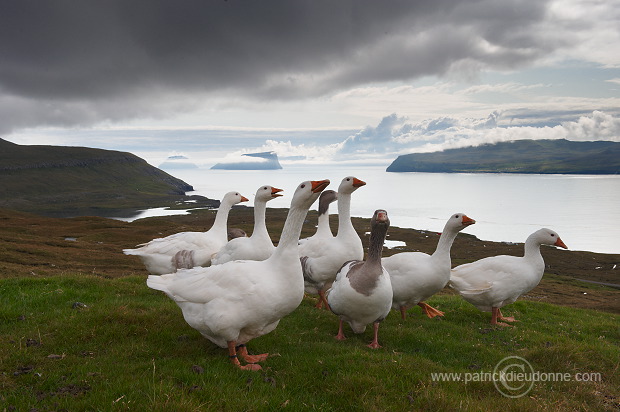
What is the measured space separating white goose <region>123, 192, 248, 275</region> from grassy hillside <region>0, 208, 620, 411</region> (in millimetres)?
2330

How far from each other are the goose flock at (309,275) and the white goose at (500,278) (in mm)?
31

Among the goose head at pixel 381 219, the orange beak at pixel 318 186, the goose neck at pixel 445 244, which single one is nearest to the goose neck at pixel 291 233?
the orange beak at pixel 318 186

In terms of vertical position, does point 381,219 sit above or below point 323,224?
above

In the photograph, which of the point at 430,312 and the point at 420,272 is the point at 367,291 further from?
the point at 430,312

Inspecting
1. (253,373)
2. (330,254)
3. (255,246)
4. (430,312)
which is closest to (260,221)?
(255,246)

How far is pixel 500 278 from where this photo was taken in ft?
44.1

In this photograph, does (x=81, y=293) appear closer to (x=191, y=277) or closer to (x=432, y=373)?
(x=191, y=277)

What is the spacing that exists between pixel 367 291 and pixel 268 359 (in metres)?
2.66

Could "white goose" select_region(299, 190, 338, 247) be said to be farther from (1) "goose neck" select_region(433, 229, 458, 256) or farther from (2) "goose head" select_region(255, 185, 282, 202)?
(1) "goose neck" select_region(433, 229, 458, 256)

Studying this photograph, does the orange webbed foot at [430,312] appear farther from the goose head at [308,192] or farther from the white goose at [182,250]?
the white goose at [182,250]

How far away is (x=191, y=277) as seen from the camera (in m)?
8.56

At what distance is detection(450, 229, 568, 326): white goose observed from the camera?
43.4 feet

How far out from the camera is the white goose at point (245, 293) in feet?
25.5

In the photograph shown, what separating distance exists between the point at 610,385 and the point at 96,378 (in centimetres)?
963
